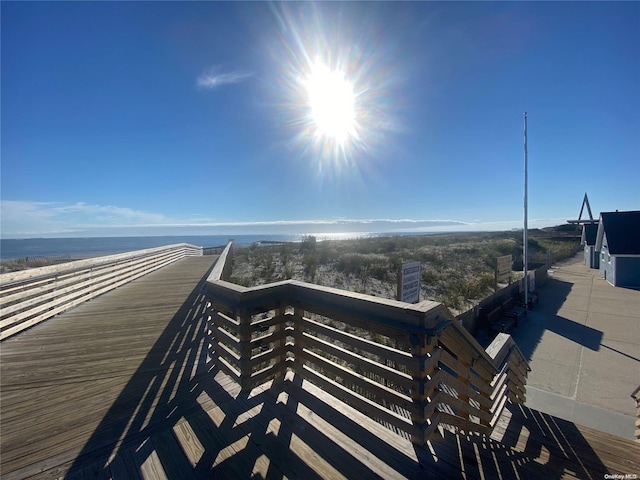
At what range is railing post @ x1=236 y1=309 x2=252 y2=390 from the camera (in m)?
2.72

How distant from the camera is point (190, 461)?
208cm

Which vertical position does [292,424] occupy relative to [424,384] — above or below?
below

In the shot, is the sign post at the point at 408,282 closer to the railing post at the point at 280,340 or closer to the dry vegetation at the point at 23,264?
the railing post at the point at 280,340

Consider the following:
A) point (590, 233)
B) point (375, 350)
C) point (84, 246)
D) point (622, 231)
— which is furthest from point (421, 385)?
point (84, 246)

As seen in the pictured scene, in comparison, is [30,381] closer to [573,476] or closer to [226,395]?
[226,395]

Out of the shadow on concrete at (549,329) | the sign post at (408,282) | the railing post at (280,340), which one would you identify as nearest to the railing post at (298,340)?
the railing post at (280,340)

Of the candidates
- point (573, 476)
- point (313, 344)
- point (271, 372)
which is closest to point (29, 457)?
point (271, 372)

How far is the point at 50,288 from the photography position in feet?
19.0

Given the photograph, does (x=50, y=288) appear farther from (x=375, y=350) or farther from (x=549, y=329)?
(x=549, y=329)

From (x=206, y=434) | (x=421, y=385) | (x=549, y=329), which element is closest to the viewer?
(x=421, y=385)

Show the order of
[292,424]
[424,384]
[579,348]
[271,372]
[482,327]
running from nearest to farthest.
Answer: [424,384] < [292,424] < [271,372] < [579,348] < [482,327]

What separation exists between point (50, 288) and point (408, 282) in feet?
24.7

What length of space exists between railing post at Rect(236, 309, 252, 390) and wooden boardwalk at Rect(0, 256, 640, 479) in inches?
7.1

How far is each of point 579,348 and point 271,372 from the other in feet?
36.3
